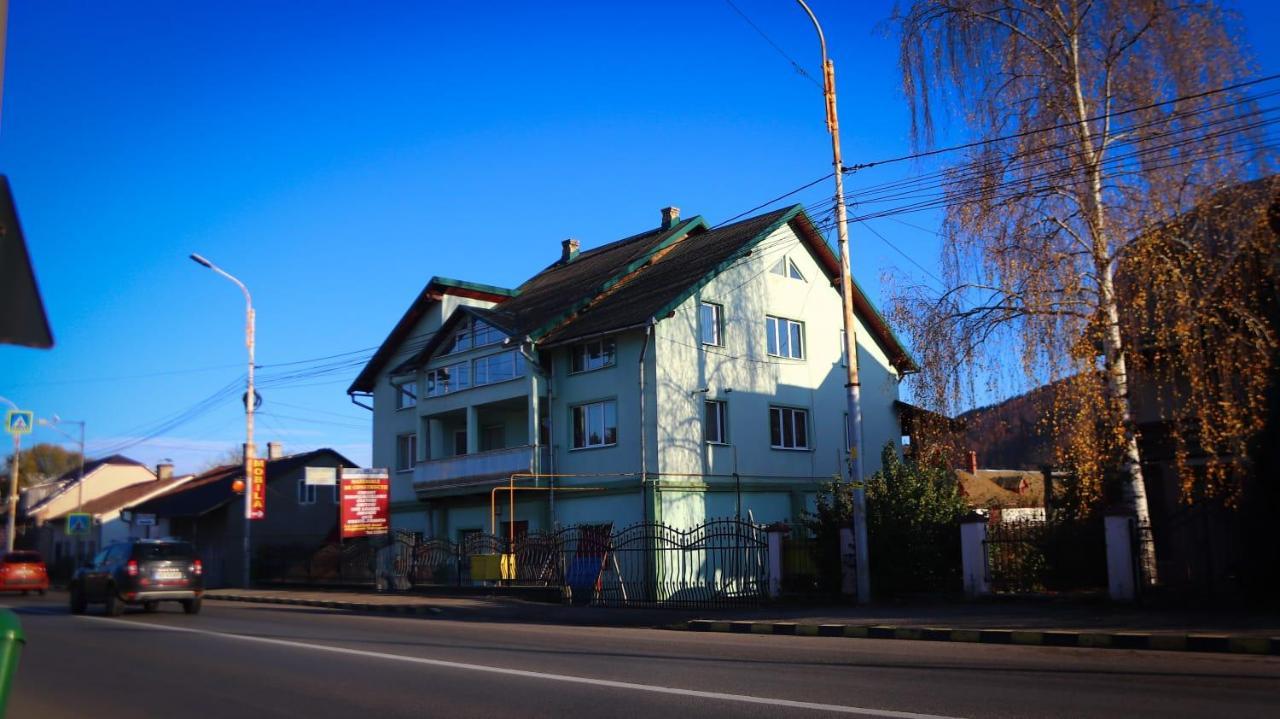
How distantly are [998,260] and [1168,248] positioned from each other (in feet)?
9.54

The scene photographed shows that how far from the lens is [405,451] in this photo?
125ft

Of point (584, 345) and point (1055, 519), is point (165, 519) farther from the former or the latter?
point (1055, 519)

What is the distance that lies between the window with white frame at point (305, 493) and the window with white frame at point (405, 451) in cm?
1252

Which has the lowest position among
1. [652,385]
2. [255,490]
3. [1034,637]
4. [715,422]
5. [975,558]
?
[1034,637]

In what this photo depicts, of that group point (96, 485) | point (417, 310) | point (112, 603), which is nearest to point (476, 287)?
point (417, 310)

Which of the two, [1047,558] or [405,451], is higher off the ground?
[405,451]

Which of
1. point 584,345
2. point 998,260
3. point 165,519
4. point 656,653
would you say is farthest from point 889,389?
point 165,519

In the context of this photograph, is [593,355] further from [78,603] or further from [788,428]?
[78,603]

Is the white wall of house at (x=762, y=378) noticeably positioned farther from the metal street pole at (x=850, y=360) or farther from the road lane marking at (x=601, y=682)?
the road lane marking at (x=601, y=682)

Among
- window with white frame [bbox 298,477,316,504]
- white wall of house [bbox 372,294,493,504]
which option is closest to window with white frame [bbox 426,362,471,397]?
white wall of house [bbox 372,294,493,504]

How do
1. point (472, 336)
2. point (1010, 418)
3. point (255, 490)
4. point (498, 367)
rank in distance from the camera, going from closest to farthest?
point (1010, 418), point (498, 367), point (472, 336), point (255, 490)

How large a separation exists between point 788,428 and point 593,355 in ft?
23.1

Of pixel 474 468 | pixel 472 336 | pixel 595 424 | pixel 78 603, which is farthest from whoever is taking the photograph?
pixel 472 336

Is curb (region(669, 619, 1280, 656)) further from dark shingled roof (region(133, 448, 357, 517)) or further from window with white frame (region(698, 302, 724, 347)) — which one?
dark shingled roof (region(133, 448, 357, 517))
